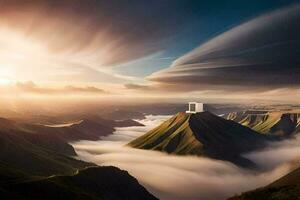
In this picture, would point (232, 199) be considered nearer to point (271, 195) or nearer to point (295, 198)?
point (271, 195)

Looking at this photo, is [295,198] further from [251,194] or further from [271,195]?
[251,194]

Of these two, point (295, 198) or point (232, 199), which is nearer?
point (295, 198)

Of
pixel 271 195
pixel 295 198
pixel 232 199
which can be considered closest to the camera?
pixel 295 198

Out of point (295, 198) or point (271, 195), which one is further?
point (271, 195)

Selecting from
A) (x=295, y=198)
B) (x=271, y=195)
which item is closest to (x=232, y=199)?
(x=271, y=195)

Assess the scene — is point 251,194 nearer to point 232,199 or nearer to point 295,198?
point 232,199

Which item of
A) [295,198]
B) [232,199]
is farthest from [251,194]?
[295,198]

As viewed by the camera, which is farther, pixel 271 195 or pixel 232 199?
pixel 232 199

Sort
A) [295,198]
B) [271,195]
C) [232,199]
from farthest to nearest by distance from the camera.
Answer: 1. [232,199]
2. [271,195]
3. [295,198]
